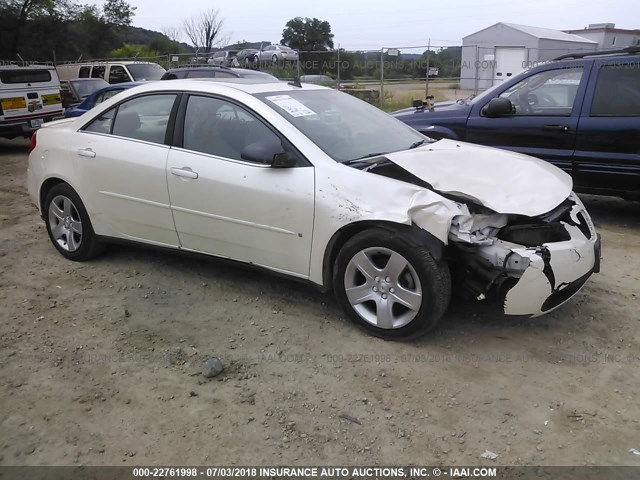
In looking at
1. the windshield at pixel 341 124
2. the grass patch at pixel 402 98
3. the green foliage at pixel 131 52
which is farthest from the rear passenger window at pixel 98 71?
the green foliage at pixel 131 52

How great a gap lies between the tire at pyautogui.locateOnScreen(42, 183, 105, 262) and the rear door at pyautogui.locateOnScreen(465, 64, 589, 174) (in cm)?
405

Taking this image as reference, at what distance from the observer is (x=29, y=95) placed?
11.0m

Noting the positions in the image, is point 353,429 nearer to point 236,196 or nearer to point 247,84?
point 236,196

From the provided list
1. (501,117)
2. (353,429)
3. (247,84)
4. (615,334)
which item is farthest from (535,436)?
(501,117)

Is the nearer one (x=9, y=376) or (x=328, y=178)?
(x=9, y=376)

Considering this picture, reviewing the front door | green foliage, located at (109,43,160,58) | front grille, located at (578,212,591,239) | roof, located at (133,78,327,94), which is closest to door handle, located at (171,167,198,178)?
the front door

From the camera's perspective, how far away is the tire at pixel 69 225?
475cm

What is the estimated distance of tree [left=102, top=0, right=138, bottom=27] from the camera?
4450cm

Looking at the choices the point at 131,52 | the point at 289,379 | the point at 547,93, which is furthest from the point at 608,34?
the point at 289,379

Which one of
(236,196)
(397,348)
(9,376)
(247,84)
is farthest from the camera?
(247,84)

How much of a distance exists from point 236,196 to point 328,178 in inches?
27.4

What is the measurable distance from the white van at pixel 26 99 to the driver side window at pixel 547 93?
9090mm

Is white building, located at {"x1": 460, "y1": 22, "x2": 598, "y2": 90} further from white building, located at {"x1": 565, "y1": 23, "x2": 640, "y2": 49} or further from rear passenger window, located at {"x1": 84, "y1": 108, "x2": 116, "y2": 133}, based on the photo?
rear passenger window, located at {"x1": 84, "y1": 108, "x2": 116, "y2": 133}

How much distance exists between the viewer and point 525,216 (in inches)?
134
